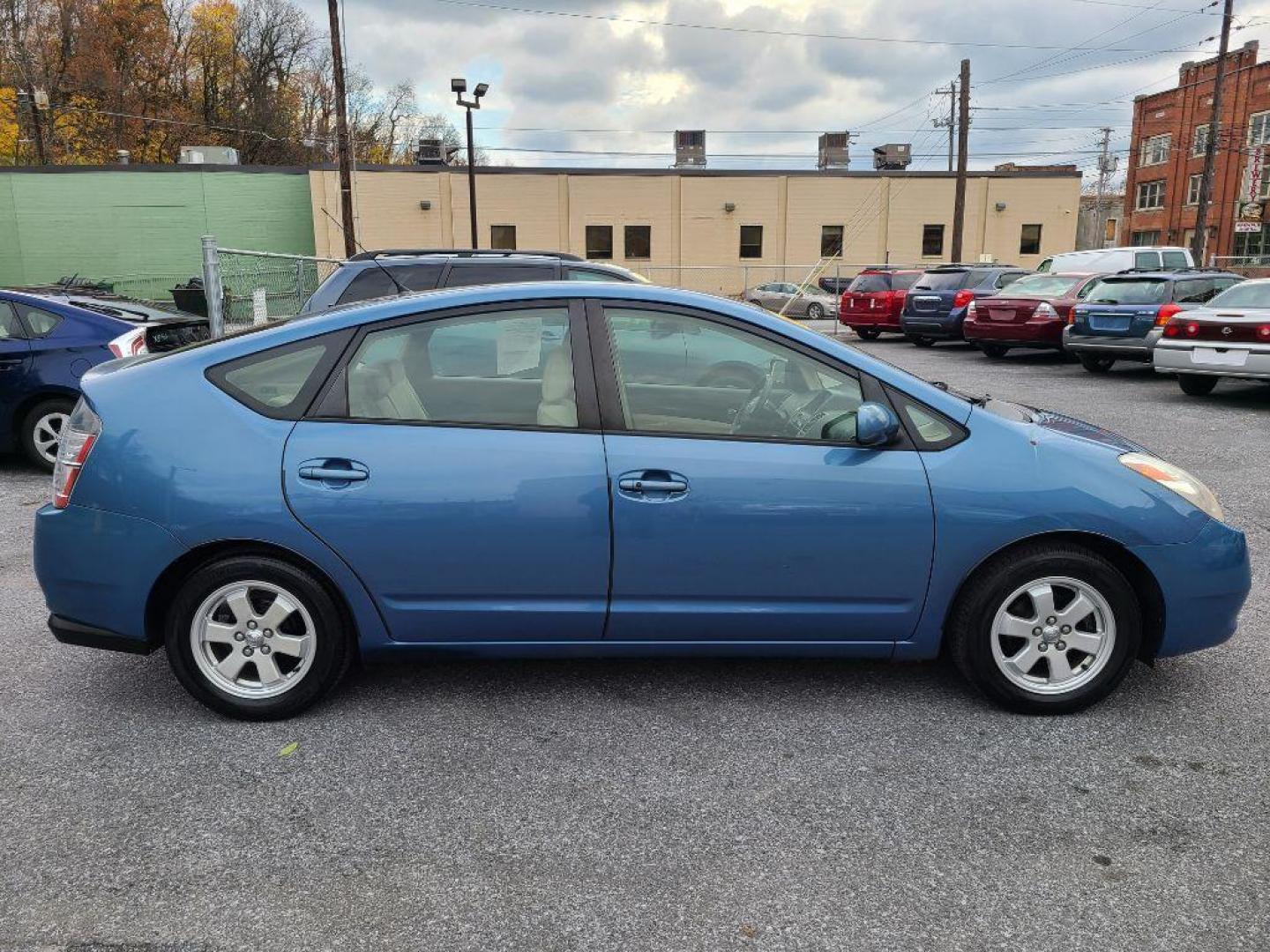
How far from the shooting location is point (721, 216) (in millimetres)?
40969

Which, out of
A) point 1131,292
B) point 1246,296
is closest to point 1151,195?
point 1131,292

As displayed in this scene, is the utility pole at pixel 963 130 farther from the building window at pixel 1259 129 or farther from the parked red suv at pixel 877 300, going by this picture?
the building window at pixel 1259 129

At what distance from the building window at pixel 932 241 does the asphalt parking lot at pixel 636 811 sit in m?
41.7

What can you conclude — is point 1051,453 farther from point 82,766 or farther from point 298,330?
point 82,766

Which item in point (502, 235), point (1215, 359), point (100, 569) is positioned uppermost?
point (502, 235)

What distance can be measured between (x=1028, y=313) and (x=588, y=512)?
15076mm

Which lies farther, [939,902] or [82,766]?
[82,766]

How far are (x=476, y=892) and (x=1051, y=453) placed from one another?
2440mm

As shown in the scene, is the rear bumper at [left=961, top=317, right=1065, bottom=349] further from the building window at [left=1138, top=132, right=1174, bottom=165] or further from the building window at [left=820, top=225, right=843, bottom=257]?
the building window at [left=1138, top=132, right=1174, bottom=165]

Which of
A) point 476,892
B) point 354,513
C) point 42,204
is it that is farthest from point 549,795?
point 42,204

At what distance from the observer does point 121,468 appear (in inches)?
130

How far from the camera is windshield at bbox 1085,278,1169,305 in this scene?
554 inches

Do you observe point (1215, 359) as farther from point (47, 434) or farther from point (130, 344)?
point (47, 434)

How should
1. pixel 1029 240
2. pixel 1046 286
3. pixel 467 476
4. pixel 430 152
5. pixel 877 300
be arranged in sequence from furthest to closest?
1. pixel 1029 240
2. pixel 430 152
3. pixel 877 300
4. pixel 1046 286
5. pixel 467 476
